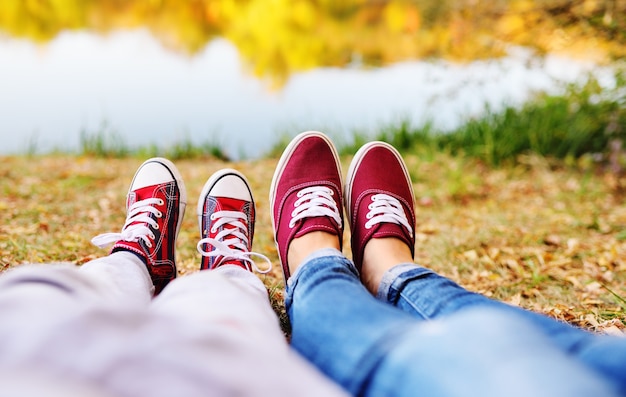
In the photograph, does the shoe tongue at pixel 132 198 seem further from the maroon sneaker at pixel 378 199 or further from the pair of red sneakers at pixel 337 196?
the maroon sneaker at pixel 378 199

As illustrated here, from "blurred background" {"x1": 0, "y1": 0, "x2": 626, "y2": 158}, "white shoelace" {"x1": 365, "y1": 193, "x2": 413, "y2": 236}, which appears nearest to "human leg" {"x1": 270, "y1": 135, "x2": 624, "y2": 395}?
"white shoelace" {"x1": 365, "y1": 193, "x2": 413, "y2": 236}

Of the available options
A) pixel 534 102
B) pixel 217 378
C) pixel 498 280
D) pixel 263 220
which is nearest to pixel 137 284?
pixel 217 378

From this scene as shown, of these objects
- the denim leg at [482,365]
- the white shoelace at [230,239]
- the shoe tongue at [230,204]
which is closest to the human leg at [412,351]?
the denim leg at [482,365]

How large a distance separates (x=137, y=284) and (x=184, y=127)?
3.11 meters

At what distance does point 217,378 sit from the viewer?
22.7 inches

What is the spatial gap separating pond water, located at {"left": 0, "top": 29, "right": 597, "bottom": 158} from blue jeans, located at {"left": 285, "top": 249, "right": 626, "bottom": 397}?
313cm

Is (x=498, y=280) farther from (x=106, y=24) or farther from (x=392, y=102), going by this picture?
(x=106, y=24)

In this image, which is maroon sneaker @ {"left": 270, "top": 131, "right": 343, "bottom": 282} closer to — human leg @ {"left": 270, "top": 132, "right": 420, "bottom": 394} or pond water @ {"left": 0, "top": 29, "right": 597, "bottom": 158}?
human leg @ {"left": 270, "top": 132, "right": 420, "bottom": 394}

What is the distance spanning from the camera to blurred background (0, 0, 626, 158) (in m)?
3.77

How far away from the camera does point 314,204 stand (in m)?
1.58

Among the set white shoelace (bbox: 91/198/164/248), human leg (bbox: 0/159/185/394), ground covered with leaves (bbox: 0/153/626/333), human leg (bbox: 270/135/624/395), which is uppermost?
human leg (bbox: 0/159/185/394)

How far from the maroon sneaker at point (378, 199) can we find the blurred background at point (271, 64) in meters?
2.10

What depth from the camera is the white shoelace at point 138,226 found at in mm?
1398

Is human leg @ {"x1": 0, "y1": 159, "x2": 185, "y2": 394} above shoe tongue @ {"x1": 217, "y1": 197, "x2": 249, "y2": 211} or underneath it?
above
